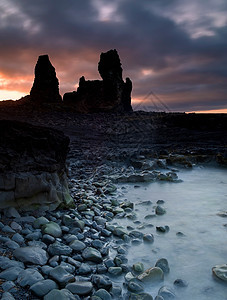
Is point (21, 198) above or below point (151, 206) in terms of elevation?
above

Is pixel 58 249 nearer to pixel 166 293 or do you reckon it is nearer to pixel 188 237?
pixel 166 293

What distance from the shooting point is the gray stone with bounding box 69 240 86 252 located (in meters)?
2.73

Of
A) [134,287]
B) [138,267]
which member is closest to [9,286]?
[134,287]

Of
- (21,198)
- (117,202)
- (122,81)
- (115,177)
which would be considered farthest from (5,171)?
(122,81)

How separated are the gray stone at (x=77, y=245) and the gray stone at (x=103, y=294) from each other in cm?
76

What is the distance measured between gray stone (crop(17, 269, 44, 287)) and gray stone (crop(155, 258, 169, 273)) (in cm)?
121

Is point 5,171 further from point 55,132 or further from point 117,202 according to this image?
point 117,202

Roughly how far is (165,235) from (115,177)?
3.65 m

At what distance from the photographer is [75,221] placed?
336cm

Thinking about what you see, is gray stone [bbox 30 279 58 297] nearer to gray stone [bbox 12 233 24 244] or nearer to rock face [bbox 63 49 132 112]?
gray stone [bbox 12 233 24 244]

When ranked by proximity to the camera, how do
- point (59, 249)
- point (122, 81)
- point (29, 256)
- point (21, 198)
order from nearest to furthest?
point (29, 256) → point (59, 249) → point (21, 198) → point (122, 81)

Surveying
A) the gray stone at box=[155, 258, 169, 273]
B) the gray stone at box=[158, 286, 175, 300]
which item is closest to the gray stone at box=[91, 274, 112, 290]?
the gray stone at box=[158, 286, 175, 300]

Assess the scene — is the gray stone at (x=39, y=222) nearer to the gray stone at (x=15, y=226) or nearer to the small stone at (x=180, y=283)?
the gray stone at (x=15, y=226)

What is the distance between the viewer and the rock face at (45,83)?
1548 inches
